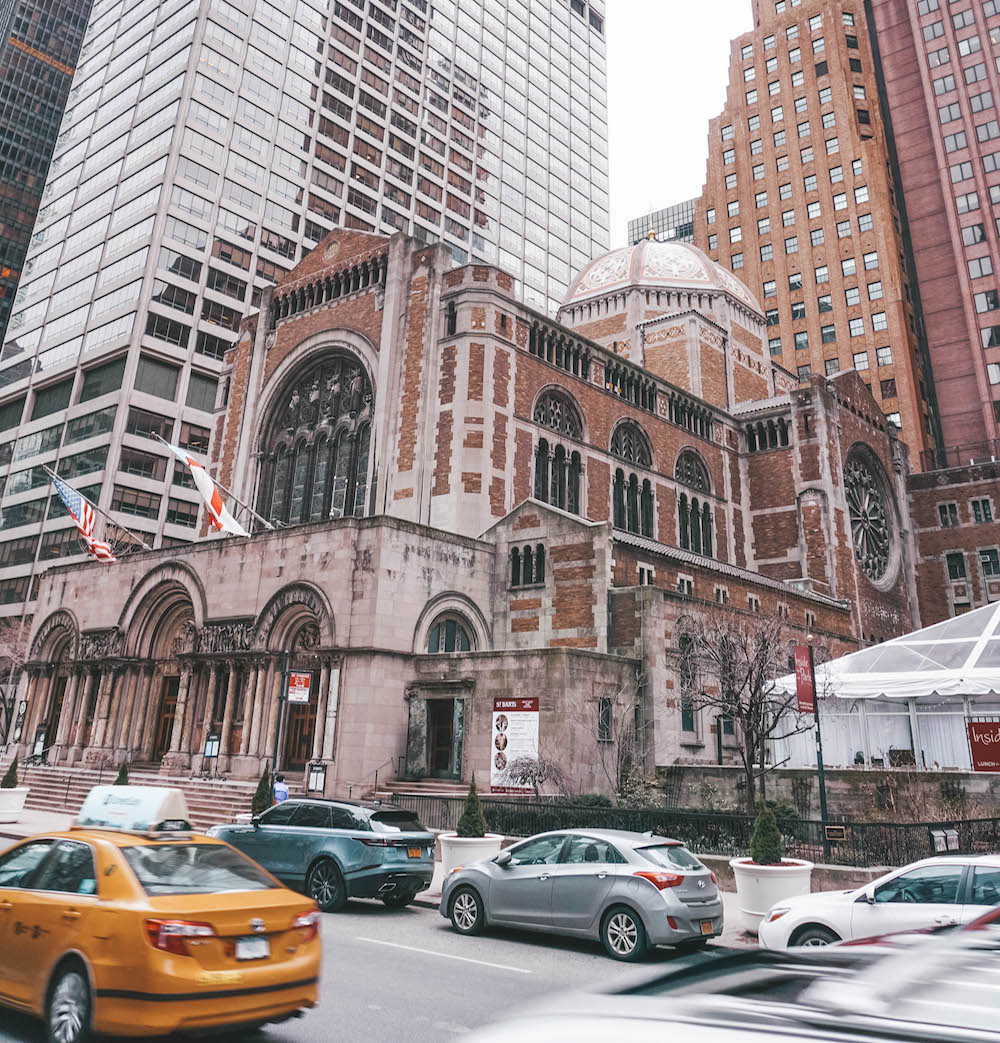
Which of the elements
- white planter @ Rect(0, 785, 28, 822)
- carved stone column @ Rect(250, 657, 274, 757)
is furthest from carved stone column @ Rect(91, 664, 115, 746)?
carved stone column @ Rect(250, 657, 274, 757)

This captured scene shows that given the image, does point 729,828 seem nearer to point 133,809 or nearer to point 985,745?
point 985,745

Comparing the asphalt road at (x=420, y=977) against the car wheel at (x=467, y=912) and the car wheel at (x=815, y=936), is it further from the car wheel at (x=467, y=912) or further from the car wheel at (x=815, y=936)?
the car wheel at (x=815, y=936)

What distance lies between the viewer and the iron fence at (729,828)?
1509 centimetres

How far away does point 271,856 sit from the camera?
46.6 ft

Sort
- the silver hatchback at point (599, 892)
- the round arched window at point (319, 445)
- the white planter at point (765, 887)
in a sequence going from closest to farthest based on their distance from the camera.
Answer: the silver hatchback at point (599, 892) < the white planter at point (765, 887) < the round arched window at point (319, 445)

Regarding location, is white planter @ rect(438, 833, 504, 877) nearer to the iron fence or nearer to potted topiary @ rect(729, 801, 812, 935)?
the iron fence

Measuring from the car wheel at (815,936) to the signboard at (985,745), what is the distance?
15917 millimetres

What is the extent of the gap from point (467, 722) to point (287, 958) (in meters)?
20.3

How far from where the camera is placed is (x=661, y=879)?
10.5 metres

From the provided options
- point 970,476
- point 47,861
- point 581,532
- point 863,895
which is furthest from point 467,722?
point 970,476

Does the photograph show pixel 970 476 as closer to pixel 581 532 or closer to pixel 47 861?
pixel 581 532

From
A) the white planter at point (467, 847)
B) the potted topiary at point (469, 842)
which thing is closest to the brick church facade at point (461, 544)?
the potted topiary at point (469, 842)

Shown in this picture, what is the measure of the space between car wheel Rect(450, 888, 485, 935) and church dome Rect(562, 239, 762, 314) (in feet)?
176

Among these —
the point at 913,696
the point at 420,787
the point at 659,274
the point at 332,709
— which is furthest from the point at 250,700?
the point at 659,274
